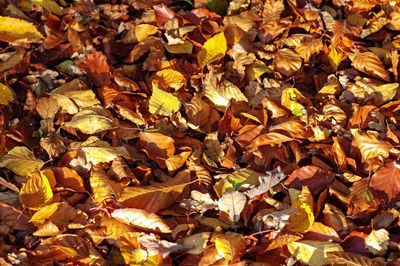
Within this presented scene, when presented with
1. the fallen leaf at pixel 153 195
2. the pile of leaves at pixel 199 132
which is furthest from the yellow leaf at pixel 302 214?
the fallen leaf at pixel 153 195

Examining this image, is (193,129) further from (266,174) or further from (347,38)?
(347,38)

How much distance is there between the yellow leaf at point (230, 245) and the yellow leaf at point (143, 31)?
881mm

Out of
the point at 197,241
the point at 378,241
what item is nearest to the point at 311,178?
the point at 378,241

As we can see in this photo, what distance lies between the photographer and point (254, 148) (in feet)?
5.59

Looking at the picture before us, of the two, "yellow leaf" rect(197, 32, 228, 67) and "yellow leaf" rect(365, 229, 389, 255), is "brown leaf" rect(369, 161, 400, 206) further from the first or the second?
"yellow leaf" rect(197, 32, 228, 67)

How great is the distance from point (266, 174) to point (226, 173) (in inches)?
4.7

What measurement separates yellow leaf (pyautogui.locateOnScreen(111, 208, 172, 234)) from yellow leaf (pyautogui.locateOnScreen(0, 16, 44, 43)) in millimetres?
850

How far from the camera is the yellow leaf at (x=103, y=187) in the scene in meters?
1.57

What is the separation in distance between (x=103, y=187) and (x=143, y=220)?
15 cm

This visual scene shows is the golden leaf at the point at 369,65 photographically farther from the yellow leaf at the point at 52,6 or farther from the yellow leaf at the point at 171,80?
the yellow leaf at the point at 52,6

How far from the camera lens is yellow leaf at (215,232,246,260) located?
1446 millimetres

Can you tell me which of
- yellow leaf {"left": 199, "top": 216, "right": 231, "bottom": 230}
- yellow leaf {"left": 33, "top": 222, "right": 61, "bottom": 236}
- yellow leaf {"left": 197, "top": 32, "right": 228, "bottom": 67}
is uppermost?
yellow leaf {"left": 197, "top": 32, "right": 228, "bottom": 67}

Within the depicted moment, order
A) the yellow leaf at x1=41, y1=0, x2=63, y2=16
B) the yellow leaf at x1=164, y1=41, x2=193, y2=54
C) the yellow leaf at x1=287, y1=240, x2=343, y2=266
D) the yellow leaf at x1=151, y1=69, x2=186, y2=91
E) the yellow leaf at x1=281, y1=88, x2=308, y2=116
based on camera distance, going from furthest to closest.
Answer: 1. the yellow leaf at x1=41, y1=0, x2=63, y2=16
2. the yellow leaf at x1=164, y1=41, x2=193, y2=54
3. the yellow leaf at x1=151, y1=69, x2=186, y2=91
4. the yellow leaf at x1=281, y1=88, x2=308, y2=116
5. the yellow leaf at x1=287, y1=240, x2=343, y2=266

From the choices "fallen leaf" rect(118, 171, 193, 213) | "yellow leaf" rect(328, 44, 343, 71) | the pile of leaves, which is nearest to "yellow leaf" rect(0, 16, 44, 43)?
the pile of leaves
